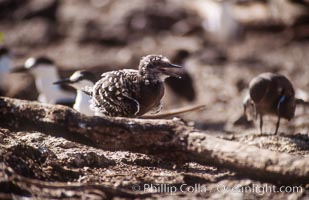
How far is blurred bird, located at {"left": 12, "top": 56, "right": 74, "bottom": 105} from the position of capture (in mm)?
8852

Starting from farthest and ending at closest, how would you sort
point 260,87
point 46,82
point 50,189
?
1. point 46,82
2. point 260,87
3. point 50,189

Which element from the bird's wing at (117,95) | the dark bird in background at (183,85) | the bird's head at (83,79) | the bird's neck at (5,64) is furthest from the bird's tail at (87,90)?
the bird's neck at (5,64)

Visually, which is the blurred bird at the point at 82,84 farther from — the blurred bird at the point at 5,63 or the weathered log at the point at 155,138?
the blurred bird at the point at 5,63

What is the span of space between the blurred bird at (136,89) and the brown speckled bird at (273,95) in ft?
4.75

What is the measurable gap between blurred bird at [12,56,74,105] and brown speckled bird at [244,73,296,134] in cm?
274

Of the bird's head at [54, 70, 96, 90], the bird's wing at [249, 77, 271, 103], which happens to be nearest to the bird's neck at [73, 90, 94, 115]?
the bird's head at [54, 70, 96, 90]

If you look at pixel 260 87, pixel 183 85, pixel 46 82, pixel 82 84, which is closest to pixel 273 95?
pixel 260 87

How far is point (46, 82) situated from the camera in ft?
31.4

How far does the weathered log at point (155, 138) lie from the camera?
4.29m

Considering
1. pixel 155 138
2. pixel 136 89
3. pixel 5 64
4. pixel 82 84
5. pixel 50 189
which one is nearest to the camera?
pixel 50 189

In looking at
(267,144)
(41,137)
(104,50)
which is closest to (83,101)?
(41,137)

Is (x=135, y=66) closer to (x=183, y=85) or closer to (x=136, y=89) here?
(x=183, y=85)

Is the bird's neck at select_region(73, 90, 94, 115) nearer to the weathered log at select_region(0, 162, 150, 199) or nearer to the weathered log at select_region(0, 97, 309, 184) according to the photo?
the weathered log at select_region(0, 97, 309, 184)

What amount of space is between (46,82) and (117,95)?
418 centimetres
